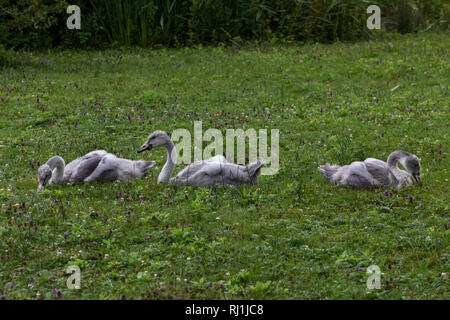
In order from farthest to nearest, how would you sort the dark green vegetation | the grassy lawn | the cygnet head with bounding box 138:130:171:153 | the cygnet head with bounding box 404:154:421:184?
1. the dark green vegetation
2. the cygnet head with bounding box 138:130:171:153
3. the cygnet head with bounding box 404:154:421:184
4. the grassy lawn

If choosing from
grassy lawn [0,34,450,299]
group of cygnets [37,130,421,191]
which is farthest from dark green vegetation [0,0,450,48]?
group of cygnets [37,130,421,191]

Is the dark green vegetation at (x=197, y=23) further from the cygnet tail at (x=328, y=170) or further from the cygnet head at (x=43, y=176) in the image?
the cygnet head at (x=43, y=176)

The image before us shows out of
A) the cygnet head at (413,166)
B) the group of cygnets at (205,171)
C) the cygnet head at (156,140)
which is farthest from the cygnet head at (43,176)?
the cygnet head at (413,166)

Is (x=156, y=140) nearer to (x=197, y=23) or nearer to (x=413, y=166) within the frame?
(x=413, y=166)

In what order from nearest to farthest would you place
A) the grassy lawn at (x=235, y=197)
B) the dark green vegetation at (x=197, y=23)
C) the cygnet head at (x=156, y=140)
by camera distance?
1. the grassy lawn at (x=235, y=197)
2. the cygnet head at (x=156, y=140)
3. the dark green vegetation at (x=197, y=23)

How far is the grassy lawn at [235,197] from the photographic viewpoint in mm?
6398

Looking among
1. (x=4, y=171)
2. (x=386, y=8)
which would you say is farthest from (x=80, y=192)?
(x=386, y=8)

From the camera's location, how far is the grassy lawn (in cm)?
640

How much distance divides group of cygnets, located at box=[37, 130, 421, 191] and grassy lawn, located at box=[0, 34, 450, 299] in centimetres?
18

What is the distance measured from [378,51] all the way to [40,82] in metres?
8.12

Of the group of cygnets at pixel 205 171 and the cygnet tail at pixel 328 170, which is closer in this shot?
the group of cygnets at pixel 205 171

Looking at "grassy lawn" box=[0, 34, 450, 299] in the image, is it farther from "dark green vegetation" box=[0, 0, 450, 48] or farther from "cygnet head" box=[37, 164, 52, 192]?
"dark green vegetation" box=[0, 0, 450, 48]

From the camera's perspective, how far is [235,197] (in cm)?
838

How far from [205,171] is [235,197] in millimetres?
613
